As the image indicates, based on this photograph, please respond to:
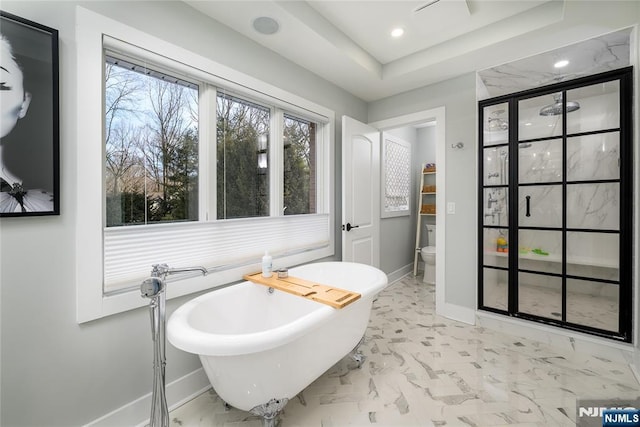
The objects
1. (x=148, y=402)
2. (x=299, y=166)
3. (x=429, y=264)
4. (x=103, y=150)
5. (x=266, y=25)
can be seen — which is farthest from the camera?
(x=429, y=264)

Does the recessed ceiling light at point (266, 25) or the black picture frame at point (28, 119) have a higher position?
the recessed ceiling light at point (266, 25)

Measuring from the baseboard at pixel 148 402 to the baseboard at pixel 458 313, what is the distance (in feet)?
7.66

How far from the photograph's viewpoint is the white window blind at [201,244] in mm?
1410

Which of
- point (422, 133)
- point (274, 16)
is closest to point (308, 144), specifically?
point (274, 16)

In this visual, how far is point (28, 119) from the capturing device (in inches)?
43.7

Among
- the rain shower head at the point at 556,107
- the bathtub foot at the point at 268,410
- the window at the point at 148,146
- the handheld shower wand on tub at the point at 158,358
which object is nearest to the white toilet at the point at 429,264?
the rain shower head at the point at 556,107

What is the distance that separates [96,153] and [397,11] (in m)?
2.23

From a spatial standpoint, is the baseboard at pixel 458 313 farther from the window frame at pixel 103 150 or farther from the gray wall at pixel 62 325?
the gray wall at pixel 62 325

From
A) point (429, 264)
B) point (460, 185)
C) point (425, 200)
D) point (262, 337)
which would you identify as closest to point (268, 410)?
point (262, 337)

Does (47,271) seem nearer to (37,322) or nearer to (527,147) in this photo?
(37,322)

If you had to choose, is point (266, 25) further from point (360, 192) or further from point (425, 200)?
point (425, 200)

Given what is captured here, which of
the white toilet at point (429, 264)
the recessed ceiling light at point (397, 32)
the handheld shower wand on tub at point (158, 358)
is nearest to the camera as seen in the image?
the handheld shower wand on tub at point (158, 358)

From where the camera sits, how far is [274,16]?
5.87ft

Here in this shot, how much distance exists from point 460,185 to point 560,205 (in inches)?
31.6
